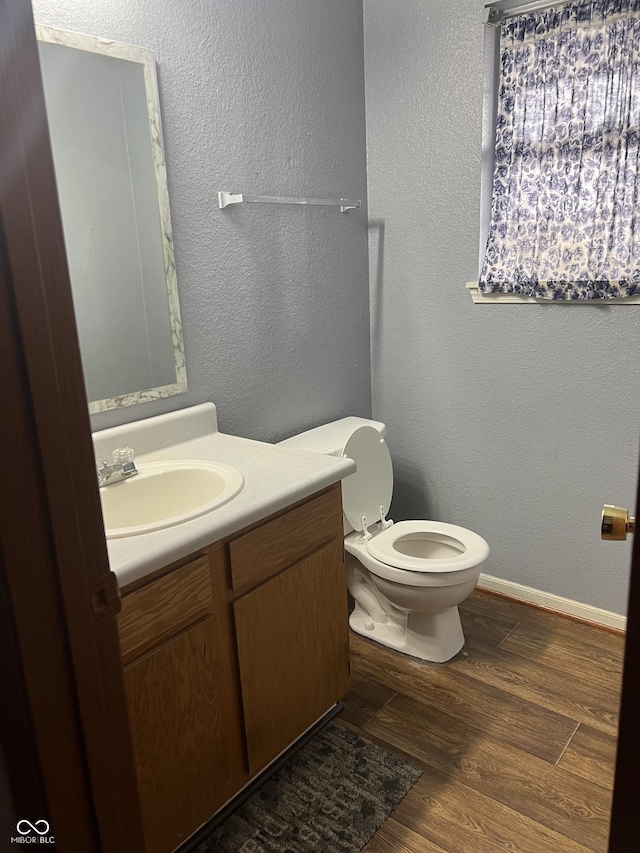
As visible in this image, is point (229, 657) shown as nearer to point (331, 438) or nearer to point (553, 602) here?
point (331, 438)

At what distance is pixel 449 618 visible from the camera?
7.52ft

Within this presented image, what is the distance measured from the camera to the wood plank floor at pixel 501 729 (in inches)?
63.9

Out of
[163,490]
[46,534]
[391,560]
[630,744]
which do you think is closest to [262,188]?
[163,490]

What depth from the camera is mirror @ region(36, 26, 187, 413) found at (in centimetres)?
169

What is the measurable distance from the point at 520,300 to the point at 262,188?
1.01 m

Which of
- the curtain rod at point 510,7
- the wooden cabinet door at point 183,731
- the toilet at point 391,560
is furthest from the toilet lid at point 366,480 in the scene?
the curtain rod at point 510,7

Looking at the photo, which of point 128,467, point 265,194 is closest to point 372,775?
point 128,467

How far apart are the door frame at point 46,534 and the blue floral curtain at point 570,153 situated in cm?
196

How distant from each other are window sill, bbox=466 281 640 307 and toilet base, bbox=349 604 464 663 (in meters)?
1.13

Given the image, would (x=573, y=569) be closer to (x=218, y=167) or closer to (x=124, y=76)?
(x=218, y=167)

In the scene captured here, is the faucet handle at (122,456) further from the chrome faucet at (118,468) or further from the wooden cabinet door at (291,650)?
the wooden cabinet door at (291,650)

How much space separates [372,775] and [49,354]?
5.21ft

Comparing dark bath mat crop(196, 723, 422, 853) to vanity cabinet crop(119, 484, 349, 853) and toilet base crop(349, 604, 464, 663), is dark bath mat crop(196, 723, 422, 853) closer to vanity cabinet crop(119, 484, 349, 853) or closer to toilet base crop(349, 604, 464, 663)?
vanity cabinet crop(119, 484, 349, 853)

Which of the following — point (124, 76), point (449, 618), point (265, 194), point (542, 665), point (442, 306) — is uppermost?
point (124, 76)
